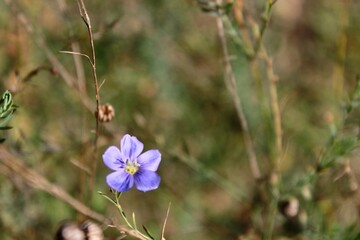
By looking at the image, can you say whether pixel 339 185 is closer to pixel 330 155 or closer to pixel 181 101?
pixel 330 155

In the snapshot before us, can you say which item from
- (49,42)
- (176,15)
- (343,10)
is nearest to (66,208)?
(49,42)

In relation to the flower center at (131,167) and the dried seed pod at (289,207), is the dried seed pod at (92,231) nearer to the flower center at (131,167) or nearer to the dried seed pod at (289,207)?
the flower center at (131,167)

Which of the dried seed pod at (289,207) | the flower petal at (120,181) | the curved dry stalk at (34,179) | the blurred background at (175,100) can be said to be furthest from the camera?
the blurred background at (175,100)

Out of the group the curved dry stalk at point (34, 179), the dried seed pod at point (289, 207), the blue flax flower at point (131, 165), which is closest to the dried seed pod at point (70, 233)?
the curved dry stalk at point (34, 179)

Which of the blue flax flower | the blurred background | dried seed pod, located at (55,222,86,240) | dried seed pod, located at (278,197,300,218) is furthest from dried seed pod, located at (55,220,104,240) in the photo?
the blurred background

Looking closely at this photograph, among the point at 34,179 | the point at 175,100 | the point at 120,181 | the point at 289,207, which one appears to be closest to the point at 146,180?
the point at 120,181

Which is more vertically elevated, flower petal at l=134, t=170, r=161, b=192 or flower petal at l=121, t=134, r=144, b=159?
flower petal at l=121, t=134, r=144, b=159

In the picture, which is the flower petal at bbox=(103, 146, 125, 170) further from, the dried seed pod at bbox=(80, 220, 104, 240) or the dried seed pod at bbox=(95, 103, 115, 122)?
the dried seed pod at bbox=(80, 220, 104, 240)
